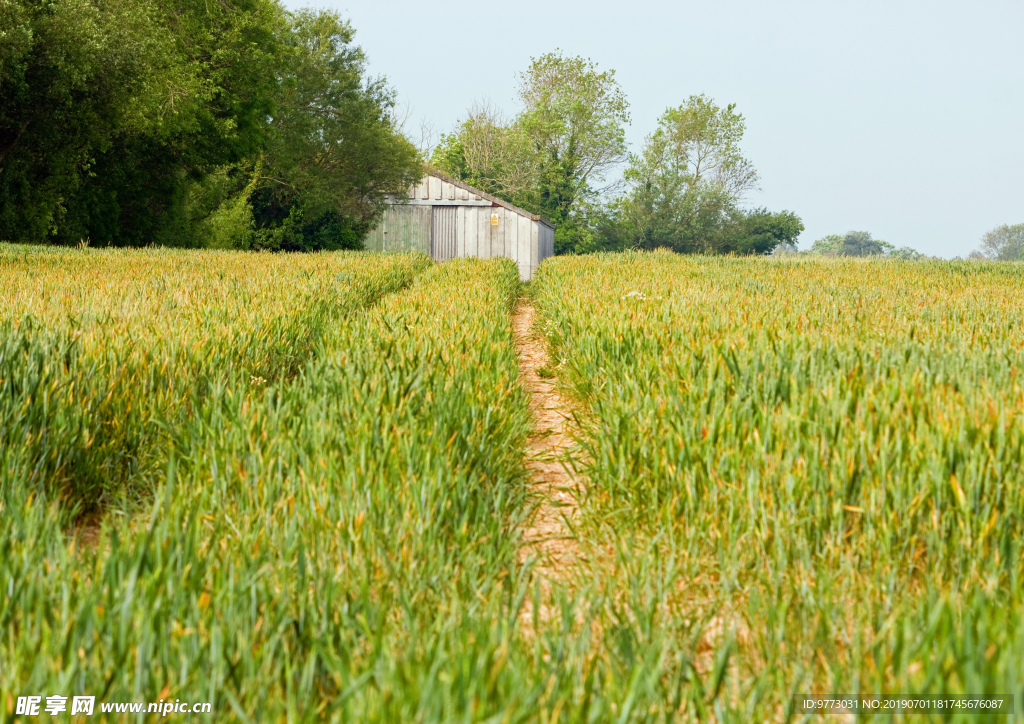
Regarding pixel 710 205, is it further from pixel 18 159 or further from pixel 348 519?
pixel 348 519

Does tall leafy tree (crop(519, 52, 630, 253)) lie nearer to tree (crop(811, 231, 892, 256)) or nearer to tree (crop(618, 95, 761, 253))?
tree (crop(618, 95, 761, 253))

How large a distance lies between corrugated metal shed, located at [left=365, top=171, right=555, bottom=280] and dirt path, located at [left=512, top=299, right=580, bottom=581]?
28636 mm

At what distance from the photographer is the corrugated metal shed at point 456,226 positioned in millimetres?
35219

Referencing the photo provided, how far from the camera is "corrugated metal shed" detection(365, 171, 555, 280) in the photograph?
3522cm

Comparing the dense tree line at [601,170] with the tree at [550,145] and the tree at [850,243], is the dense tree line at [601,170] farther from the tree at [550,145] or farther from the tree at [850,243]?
the tree at [850,243]

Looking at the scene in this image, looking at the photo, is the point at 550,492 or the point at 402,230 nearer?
the point at 550,492

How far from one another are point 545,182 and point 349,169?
22004 mm

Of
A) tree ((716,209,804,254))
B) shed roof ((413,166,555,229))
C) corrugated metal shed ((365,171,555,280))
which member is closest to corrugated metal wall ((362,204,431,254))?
corrugated metal shed ((365,171,555,280))

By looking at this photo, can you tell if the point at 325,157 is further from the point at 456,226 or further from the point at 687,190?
the point at 687,190

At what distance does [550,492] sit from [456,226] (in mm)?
32977

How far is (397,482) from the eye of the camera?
8.73 feet

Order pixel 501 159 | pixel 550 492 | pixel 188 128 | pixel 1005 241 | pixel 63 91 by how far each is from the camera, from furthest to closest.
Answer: pixel 1005 241
pixel 501 159
pixel 188 128
pixel 63 91
pixel 550 492

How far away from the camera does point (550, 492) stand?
3.73 meters

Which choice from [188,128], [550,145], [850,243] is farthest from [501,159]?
[850,243]
